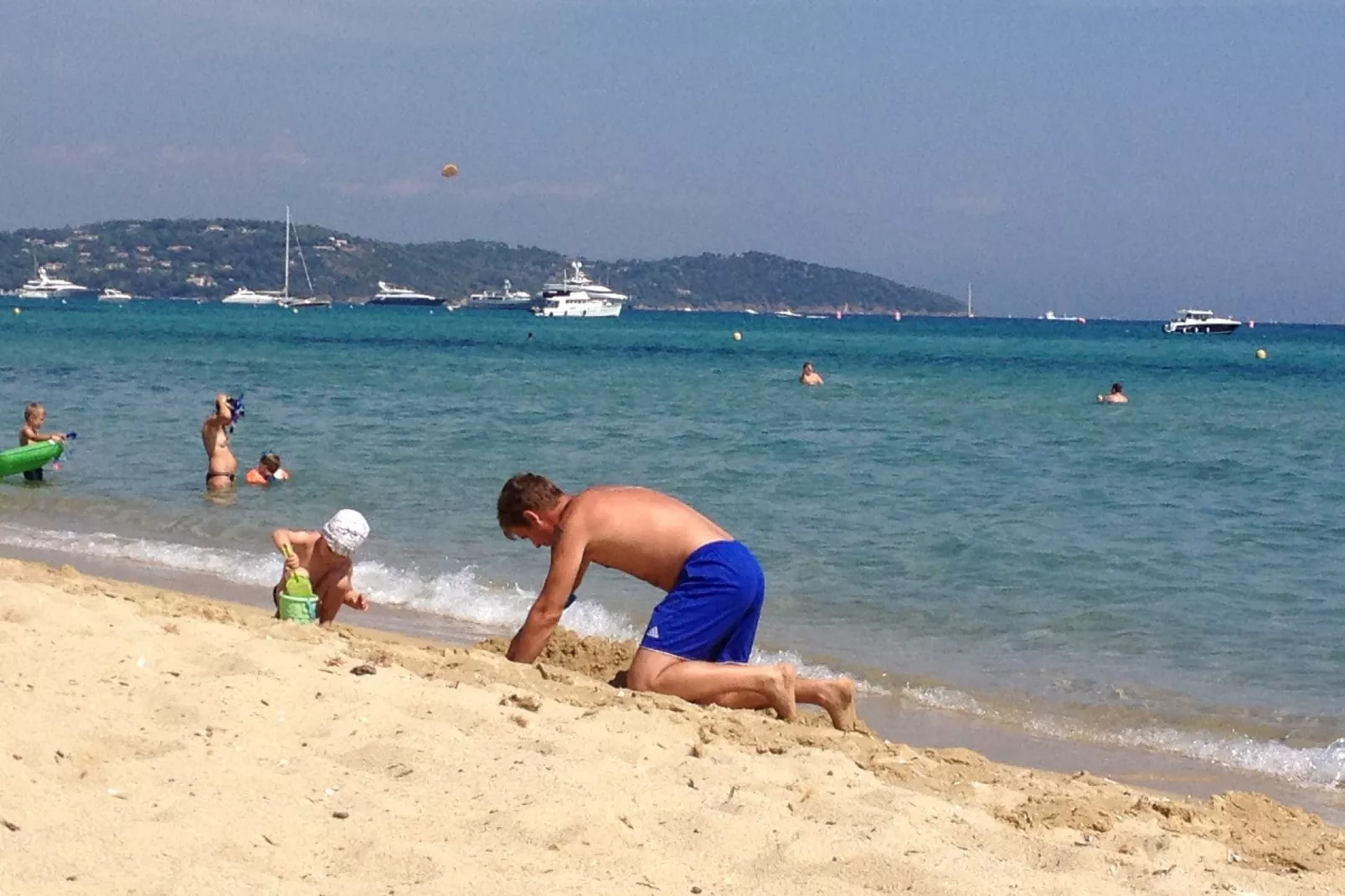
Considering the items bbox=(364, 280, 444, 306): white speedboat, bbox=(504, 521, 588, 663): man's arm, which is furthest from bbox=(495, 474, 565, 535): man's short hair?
bbox=(364, 280, 444, 306): white speedboat

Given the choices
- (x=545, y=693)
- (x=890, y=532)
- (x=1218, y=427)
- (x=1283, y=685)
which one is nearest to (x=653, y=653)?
(x=545, y=693)

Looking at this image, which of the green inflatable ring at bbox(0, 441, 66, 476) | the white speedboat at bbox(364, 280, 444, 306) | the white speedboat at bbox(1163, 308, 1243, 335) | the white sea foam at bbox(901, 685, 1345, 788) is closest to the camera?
the white sea foam at bbox(901, 685, 1345, 788)

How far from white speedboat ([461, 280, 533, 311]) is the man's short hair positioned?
121709mm

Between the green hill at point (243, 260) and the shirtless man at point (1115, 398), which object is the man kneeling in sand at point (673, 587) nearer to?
the shirtless man at point (1115, 398)

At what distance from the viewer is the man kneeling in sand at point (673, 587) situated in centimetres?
531

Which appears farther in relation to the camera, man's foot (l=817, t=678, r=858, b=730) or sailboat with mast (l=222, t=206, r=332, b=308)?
sailboat with mast (l=222, t=206, r=332, b=308)

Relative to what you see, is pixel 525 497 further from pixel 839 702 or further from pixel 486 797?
pixel 486 797

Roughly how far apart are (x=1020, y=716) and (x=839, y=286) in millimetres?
168123

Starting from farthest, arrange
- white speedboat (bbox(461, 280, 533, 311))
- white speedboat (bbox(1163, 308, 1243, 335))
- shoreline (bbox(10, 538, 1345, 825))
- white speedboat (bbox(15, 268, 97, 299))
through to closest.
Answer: white speedboat (bbox(461, 280, 533, 311)) < white speedboat (bbox(15, 268, 97, 299)) < white speedboat (bbox(1163, 308, 1243, 335)) < shoreline (bbox(10, 538, 1345, 825))

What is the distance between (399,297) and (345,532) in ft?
420

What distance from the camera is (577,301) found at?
319ft

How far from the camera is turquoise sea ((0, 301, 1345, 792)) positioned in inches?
290

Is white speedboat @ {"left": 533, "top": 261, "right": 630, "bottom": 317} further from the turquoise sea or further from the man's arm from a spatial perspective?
the man's arm

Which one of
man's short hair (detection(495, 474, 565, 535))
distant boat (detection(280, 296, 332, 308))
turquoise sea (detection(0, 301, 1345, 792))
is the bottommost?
turquoise sea (detection(0, 301, 1345, 792))
